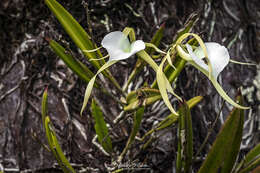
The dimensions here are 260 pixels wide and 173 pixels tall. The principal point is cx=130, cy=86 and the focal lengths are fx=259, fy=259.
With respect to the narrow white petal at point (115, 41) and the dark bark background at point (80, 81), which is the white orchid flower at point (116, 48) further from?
the dark bark background at point (80, 81)

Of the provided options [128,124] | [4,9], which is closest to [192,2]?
[128,124]

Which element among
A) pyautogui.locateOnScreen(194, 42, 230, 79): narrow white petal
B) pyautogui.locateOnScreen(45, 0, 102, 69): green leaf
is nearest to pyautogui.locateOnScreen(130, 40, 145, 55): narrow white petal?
pyautogui.locateOnScreen(194, 42, 230, 79): narrow white petal

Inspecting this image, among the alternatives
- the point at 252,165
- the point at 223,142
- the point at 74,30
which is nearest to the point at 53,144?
the point at 74,30

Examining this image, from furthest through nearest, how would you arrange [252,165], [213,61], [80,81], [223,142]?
[80,81] → [252,165] → [223,142] → [213,61]

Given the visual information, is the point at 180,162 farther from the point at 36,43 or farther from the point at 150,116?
the point at 36,43

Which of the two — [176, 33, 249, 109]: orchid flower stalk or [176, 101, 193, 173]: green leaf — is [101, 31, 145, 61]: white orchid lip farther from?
[176, 101, 193, 173]: green leaf

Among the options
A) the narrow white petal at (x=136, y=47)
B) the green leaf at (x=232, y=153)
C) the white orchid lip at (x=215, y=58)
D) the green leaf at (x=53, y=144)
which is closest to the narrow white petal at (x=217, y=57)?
the white orchid lip at (x=215, y=58)

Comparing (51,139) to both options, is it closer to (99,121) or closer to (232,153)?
(99,121)
